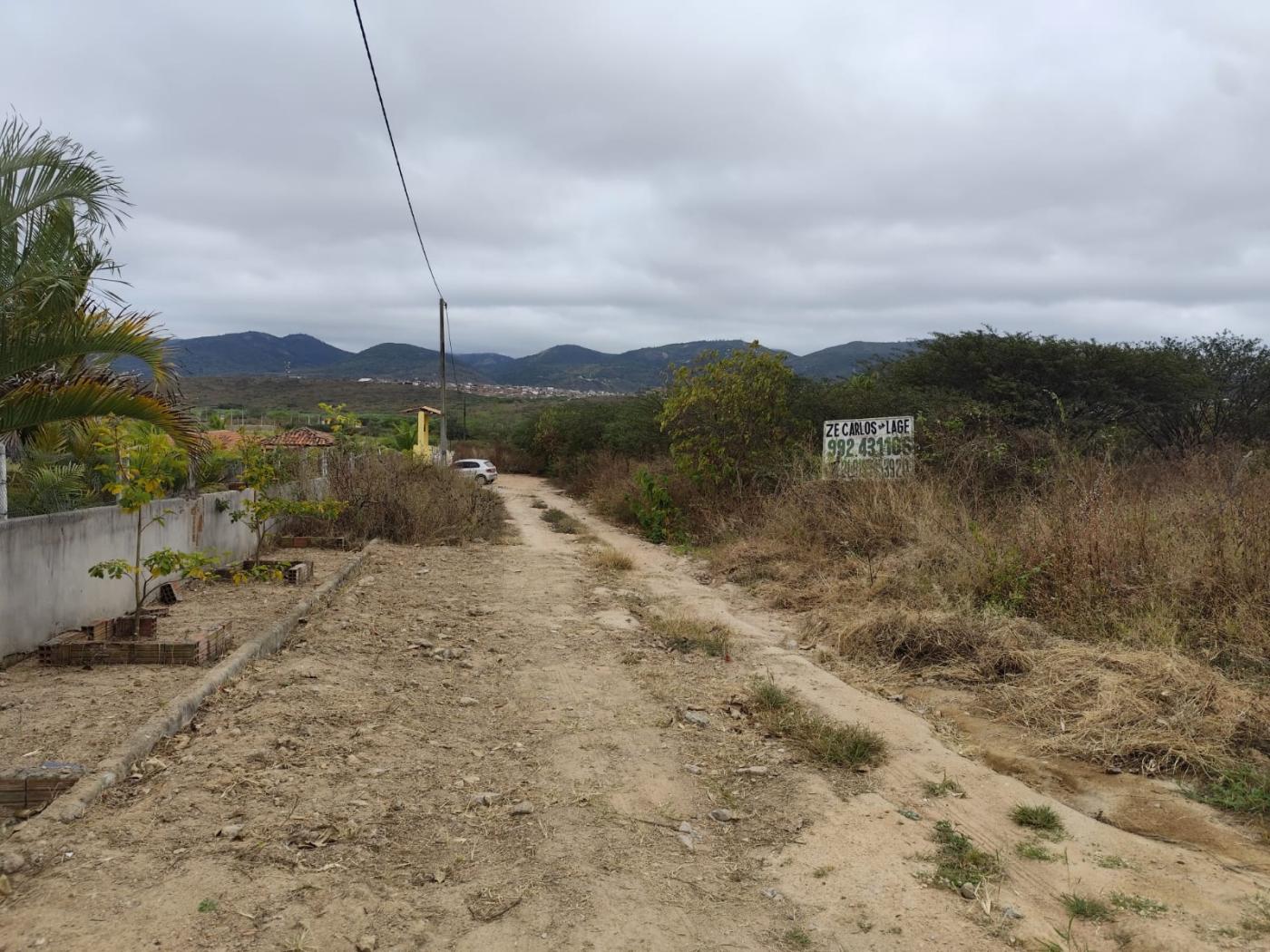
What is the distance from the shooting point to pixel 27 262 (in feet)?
Answer: 21.9

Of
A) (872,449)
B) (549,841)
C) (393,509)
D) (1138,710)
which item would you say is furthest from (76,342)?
(872,449)

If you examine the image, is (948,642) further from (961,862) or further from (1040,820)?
(961,862)

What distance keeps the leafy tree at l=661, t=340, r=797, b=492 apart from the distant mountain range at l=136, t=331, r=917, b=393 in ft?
290

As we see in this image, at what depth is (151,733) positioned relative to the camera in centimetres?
491

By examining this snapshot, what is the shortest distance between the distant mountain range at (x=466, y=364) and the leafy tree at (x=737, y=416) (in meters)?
88.3

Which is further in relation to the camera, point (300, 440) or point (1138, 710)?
point (300, 440)

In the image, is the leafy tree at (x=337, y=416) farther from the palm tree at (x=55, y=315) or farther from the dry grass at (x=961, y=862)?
the dry grass at (x=961, y=862)

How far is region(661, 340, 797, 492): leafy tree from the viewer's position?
1753 centimetres

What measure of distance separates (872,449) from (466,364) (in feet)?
479

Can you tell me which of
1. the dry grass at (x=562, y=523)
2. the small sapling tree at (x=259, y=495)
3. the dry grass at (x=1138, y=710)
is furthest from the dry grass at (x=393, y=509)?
the dry grass at (x=1138, y=710)

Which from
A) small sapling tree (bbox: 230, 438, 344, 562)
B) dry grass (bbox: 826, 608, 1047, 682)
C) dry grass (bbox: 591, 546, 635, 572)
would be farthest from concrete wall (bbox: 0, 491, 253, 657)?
dry grass (bbox: 826, 608, 1047, 682)

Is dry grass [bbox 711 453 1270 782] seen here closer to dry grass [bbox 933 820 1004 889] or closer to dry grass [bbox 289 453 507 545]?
dry grass [bbox 933 820 1004 889]

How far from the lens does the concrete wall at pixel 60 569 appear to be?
256 inches

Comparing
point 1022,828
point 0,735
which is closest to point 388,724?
point 0,735
